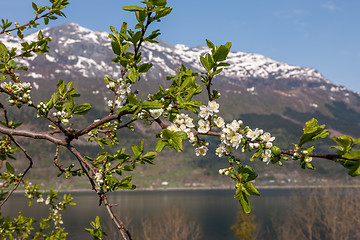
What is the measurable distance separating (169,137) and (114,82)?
1.22m

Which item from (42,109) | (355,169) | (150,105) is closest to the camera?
(355,169)

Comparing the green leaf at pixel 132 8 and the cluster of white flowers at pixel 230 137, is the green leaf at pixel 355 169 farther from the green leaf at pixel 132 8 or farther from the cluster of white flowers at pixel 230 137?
the green leaf at pixel 132 8

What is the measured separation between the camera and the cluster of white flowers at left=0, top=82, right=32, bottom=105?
143 inches

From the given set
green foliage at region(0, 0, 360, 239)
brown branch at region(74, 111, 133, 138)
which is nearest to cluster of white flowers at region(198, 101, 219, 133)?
green foliage at region(0, 0, 360, 239)

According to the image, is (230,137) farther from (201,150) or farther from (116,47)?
(116,47)

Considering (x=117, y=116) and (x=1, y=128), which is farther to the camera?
(x=1, y=128)

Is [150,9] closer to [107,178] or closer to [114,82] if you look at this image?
[114,82]

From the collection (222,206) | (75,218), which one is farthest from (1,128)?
(222,206)

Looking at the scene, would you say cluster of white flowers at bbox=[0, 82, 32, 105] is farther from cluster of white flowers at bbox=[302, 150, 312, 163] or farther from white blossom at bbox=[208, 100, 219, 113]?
cluster of white flowers at bbox=[302, 150, 312, 163]

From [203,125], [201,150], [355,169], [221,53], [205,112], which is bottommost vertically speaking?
[355,169]

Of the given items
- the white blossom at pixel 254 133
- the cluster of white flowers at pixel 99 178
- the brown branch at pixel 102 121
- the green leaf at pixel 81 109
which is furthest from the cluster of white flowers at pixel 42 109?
the white blossom at pixel 254 133

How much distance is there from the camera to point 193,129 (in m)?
2.63

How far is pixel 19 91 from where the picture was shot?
3691 mm

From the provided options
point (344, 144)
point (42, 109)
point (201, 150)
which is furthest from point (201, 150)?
point (42, 109)
